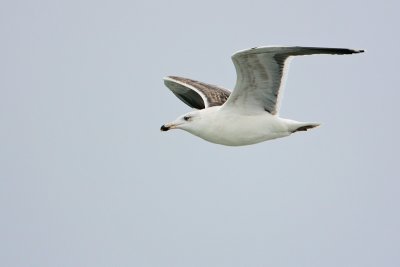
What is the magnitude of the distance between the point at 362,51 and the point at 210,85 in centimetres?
645

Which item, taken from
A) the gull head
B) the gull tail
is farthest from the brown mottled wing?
the gull tail

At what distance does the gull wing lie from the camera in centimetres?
1416

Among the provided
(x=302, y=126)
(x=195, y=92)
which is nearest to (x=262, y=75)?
(x=302, y=126)

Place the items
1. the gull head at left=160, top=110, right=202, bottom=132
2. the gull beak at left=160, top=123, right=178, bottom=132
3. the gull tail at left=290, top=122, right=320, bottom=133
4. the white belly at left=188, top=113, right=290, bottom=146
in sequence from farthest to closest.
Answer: the gull beak at left=160, top=123, right=178, bottom=132 < the gull head at left=160, top=110, right=202, bottom=132 < the gull tail at left=290, top=122, right=320, bottom=133 < the white belly at left=188, top=113, right=290, bottom=146

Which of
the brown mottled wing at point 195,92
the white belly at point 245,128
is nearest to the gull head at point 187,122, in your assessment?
the white belly at point 245,128

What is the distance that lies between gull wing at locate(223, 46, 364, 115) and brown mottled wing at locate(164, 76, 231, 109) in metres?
2.02

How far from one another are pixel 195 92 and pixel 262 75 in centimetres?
466

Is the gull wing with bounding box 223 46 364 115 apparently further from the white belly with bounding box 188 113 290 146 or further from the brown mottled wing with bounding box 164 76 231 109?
the brown mottled wing with bounding box 164 76 231 109

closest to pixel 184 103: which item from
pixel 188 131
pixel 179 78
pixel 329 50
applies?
pixel 179 78

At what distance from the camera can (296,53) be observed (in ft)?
47.4

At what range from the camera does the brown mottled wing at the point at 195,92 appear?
715 inches

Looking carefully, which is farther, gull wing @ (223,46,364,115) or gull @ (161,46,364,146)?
gull @ (161,46,364,146)

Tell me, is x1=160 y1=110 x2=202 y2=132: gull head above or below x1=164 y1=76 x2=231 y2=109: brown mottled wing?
below

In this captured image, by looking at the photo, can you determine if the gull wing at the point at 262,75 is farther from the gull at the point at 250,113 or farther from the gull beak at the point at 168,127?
the gull beak at the point at 168,127
